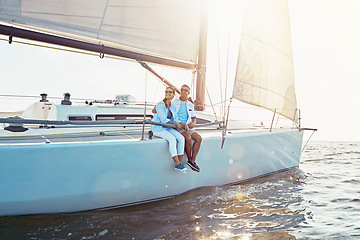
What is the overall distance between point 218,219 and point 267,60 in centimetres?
388

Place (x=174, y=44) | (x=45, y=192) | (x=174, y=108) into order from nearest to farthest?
(x=45, y=192) → (x=174, y=108) → (x=174, y=44)

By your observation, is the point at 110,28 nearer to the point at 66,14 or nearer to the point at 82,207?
the point at 66,14

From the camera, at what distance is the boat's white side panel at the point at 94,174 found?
114 inches

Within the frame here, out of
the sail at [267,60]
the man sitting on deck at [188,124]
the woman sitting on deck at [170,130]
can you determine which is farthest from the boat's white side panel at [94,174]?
the sail at [267,60]

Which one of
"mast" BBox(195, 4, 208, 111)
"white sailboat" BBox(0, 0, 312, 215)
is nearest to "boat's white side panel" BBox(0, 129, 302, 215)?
"white sailboat" BBox(0, 0, 312, 215)

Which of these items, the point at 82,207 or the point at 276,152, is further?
the point at 276,152

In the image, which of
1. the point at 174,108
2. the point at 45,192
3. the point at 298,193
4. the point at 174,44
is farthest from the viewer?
the point at 174,44

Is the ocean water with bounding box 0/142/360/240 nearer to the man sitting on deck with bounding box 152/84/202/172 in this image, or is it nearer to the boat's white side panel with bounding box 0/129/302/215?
the boat's white side panel with bounding box 0/129/302/215

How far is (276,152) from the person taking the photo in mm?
5934

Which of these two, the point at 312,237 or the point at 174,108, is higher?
the point at 174,108

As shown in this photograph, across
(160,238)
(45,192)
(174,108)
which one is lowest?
(160,238)

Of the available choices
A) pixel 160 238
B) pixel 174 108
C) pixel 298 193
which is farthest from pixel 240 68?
pixel 160 238

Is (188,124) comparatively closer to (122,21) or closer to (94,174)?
(94,174)

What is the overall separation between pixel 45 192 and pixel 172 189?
66.3 inches
